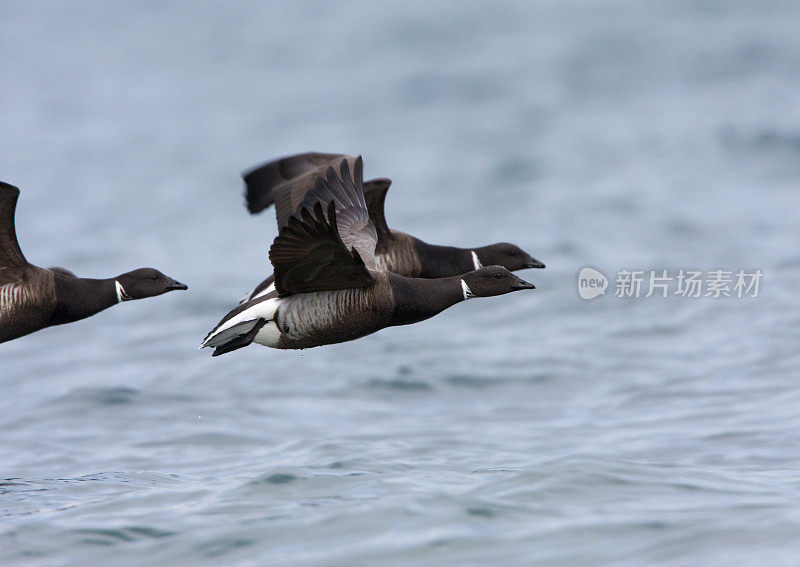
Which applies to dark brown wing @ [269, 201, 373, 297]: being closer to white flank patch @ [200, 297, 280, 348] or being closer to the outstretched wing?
white flank patch @ [200, 297, 280, 348]

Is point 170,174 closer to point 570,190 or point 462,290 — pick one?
point 570,190

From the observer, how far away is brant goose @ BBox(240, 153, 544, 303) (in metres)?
9.83

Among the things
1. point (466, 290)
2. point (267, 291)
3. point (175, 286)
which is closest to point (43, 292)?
point (175, 286)

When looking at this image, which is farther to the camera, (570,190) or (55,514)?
(570,190)

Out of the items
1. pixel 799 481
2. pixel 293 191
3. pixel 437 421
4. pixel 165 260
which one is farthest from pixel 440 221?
pixel 799 481

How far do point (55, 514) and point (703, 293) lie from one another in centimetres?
1102

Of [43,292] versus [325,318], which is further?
[43,292]

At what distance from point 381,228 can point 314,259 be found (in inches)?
94.4

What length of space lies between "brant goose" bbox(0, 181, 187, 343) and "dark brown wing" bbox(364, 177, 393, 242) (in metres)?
1.72

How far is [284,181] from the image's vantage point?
10.2 metres

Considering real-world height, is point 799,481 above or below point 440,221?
below

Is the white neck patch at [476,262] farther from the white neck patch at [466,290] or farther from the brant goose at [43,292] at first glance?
the brant goose at [43,292]

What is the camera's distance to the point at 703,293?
1702 centimetres

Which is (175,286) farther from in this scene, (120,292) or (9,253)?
(9,253)
